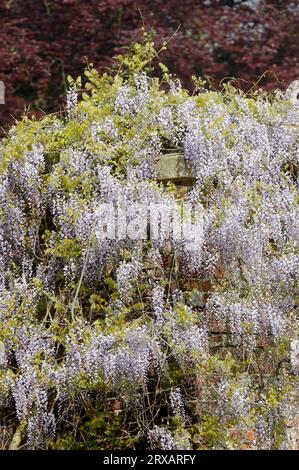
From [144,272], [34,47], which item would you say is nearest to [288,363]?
[144,272]

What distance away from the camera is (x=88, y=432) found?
3730mm

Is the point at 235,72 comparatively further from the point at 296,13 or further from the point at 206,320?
the point at 206,320

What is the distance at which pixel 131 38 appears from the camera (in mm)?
9227
